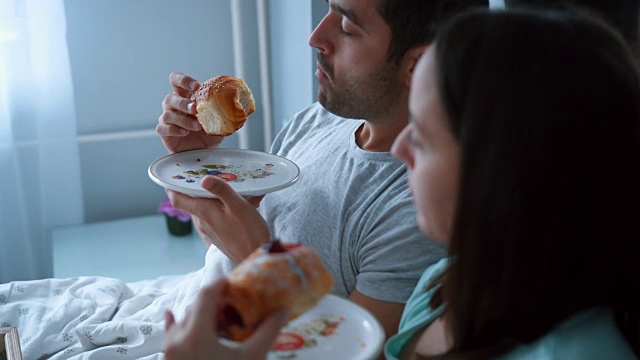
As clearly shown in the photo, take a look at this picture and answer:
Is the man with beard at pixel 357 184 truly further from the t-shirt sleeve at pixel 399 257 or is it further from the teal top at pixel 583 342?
the teal top at pixel 583 342

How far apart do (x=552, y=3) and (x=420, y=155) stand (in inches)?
11.9

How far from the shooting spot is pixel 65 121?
2303 millimetres

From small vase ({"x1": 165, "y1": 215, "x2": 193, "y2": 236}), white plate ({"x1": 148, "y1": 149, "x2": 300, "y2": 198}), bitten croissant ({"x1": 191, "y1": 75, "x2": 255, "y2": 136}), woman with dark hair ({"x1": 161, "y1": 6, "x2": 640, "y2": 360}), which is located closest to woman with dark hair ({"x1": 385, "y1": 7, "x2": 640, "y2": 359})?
woman with dark hair ({"x1": 161, "y1": 6, "x2": 640, "y2": 360})

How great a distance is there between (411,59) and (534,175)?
1.94 feet

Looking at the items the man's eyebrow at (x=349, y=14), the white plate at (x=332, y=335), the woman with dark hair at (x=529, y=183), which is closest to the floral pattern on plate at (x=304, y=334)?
the white plate at (x=332, y=335)

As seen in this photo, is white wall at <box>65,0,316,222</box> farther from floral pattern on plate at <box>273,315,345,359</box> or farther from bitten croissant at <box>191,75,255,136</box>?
floral pattern on plate at <box>273,315,345,359</box>

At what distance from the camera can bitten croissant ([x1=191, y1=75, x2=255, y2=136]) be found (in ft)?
4.19

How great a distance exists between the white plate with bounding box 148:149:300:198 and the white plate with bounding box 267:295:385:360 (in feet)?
1.14

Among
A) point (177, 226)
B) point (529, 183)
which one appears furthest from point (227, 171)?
point (177, 226)

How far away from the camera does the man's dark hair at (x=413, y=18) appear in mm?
1196

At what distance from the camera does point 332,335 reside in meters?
0.79

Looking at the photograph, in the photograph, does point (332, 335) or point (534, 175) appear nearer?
point (534, 175)

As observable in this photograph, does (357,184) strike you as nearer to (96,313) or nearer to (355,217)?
(355,217)

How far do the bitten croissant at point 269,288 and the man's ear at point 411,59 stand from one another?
23.6 inches
